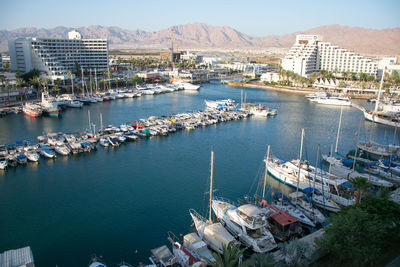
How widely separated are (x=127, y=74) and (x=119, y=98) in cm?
1717

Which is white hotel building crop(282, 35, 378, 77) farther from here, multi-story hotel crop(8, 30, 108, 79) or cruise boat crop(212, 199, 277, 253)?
cruise boat crop(212, 199, 277, 253)

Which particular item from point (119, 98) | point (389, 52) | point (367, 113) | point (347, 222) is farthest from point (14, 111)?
point (389, 52)

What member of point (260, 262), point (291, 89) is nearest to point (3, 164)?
point (260, 262)

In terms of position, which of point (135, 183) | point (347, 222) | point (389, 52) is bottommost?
point (135, 183)

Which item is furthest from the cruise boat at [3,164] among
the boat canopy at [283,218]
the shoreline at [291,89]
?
the shoreline at [291,89]

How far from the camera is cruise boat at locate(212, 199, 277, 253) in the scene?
1251 centimetres

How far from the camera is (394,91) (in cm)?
5253

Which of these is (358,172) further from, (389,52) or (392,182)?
(389,52)

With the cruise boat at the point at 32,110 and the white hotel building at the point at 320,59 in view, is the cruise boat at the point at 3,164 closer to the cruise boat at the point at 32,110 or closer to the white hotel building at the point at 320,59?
the cruise boat at the point at 32,110

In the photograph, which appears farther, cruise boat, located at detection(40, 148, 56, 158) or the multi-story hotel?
the multi-story hotel

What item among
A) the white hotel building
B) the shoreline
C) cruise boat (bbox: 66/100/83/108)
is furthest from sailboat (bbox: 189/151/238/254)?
the white hotel building

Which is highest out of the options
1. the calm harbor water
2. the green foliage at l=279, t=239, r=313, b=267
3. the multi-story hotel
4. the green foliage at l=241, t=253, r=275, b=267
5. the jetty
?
the multi-story hotel

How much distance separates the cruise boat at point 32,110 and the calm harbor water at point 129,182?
1113 millimetres

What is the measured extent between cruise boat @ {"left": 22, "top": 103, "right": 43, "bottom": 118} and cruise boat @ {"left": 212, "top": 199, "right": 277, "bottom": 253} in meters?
31.2
